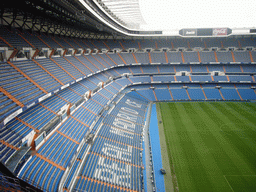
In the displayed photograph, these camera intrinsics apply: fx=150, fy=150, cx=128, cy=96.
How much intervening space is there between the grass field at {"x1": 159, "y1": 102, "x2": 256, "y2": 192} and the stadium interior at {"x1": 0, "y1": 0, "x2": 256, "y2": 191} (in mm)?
3371

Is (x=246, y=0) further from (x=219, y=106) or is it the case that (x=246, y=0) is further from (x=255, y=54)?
(x=255, y=54)

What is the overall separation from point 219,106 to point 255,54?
56.5 feet

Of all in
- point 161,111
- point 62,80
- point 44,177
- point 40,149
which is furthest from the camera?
point 161,111

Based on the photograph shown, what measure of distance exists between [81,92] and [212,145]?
16.2 m

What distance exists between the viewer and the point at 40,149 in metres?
9.91

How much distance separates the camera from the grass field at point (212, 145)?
41.6 feet

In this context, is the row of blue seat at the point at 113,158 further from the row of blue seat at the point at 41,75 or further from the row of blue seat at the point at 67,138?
the row of blue seat at the point at 41,75

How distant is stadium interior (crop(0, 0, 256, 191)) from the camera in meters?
9.21

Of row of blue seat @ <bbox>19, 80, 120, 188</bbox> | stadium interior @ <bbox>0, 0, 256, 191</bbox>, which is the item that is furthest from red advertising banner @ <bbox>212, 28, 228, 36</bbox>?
row of blue seat @ <bbox>19, 80, 120, 188</bbox>

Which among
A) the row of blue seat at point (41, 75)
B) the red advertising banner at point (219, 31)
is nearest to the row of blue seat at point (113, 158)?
the row of blue seat at point (41, 75)

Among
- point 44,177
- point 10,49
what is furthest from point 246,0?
point 44,177

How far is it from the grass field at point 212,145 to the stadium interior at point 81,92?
3.37 m

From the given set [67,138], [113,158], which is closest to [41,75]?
[67,138]

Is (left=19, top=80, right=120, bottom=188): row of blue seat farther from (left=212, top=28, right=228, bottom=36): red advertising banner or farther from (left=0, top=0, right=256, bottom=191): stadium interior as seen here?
(left=212, top=28, right=228, bottom=36): red advertising banner
